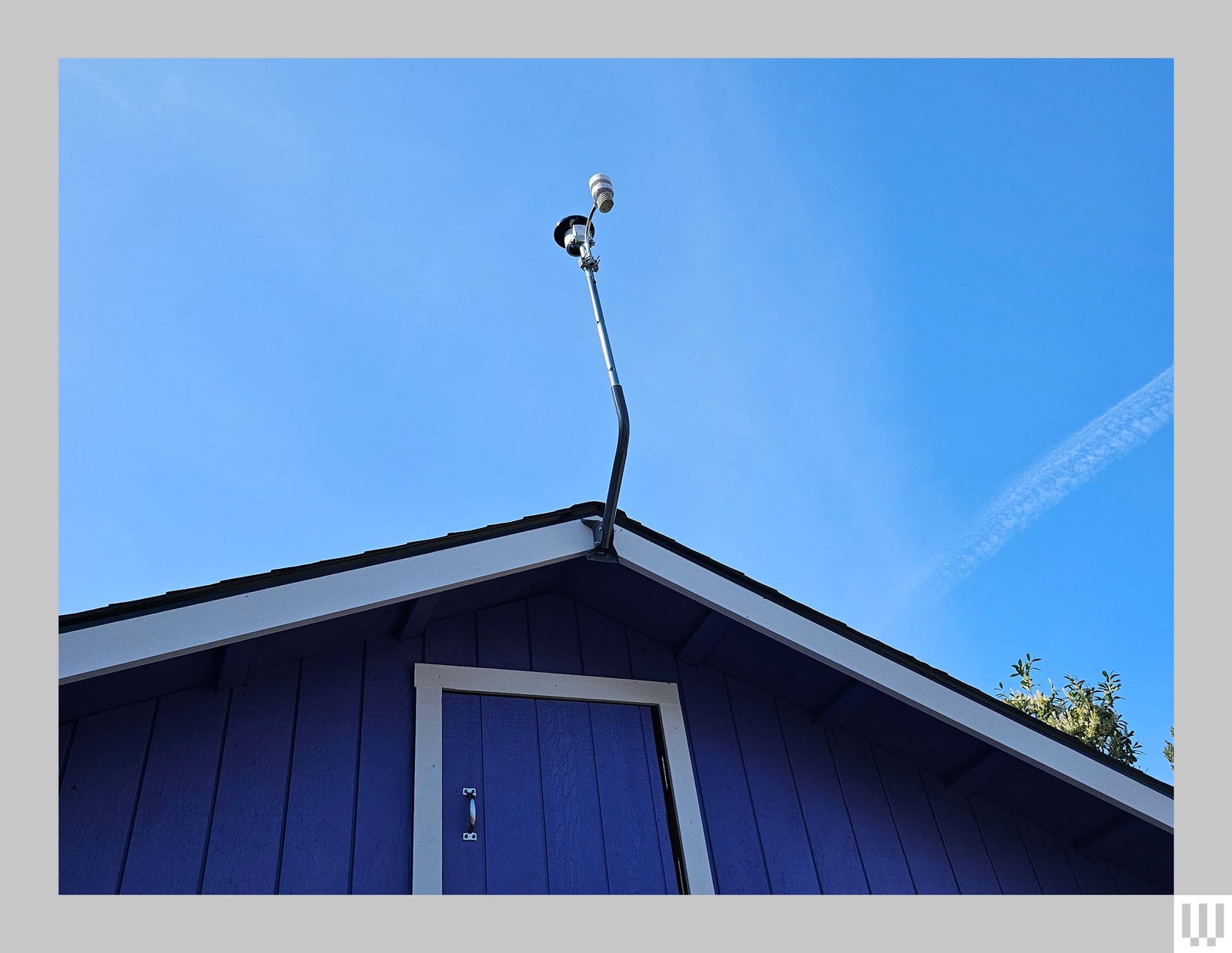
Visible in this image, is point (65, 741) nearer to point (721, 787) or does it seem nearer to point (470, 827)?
point (470, 827)

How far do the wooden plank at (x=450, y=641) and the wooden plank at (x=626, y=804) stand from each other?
0.62 metres

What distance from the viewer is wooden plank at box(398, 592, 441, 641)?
3.57 m

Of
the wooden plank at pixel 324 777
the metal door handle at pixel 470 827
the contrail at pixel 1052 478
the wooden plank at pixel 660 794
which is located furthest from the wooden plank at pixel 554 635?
the contrail at pixel 1052 478

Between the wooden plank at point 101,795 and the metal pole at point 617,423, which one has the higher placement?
the metal pole at point 617,423

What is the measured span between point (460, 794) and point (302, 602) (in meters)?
1.01

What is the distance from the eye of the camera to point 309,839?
10.0 feet

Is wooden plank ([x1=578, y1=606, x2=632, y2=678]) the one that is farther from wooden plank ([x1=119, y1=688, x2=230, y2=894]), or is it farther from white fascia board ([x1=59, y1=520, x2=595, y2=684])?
wooden plank ([x1=119, y1=688, x2=230, y2=894])

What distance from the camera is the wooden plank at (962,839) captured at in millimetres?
3918

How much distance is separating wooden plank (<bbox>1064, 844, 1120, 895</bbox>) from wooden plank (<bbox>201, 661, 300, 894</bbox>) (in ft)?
12.2

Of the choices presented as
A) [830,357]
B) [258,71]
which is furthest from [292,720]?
[830,357]

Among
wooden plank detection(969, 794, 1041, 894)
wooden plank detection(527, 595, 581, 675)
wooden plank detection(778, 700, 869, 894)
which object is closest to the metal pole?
wooden plank detection(527, 595, 581, 675)

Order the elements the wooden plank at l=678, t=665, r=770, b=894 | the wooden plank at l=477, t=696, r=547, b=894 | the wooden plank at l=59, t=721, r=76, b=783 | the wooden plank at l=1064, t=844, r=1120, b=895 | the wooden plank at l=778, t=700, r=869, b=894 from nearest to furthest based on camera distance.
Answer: the wooden plank at l=59, t=721, r=76, b=783, the wooden plank at l=477, t=696, r=547, b=894, the wooden plank at l=678, t=665, r=770, b=894, the wooden plank at l=778, t=700, r=869, b=894, the wooden plank at l=1064, t=844, r=1120, b=895

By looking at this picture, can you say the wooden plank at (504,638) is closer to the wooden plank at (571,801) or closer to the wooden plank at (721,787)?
the wooden plank at (571,801)

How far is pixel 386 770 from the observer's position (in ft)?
10.9
